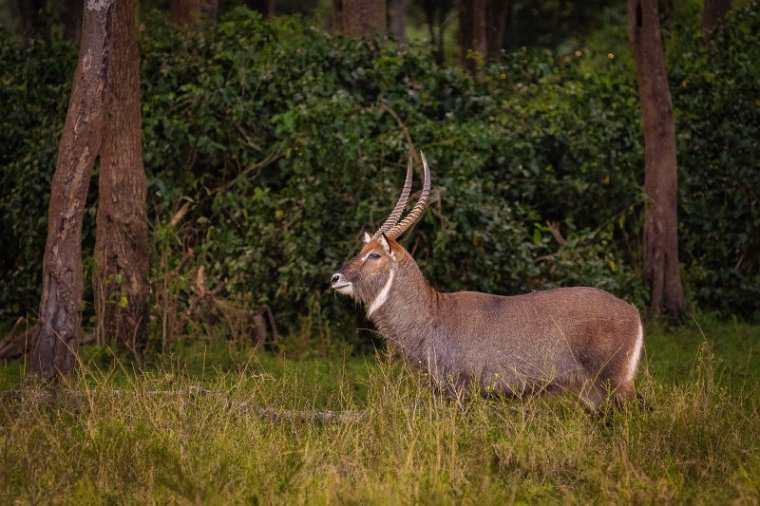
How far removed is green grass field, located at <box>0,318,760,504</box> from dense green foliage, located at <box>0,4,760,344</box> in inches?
124

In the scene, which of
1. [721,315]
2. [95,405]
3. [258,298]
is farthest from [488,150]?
[95,405]

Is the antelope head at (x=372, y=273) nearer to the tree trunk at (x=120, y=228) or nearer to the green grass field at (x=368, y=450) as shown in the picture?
the green grass field at (x=368, y=450)

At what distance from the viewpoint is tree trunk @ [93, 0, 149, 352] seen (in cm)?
876

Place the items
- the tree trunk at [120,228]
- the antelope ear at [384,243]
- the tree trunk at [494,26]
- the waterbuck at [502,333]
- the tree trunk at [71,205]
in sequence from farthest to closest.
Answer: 1. the tree trunk at [494,26]
2. the tree trunk at [120,228]
3. the tree trunk at [71,205]
4. the antelope ear at [384,243]
5. the waterbuck at [502,333]

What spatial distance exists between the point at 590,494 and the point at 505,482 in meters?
0.45

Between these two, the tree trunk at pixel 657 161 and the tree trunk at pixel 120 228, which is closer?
the tree trunk at pixel 120 228

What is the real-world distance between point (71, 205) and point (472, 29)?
32.8 feet

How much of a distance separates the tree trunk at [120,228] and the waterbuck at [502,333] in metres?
2.09

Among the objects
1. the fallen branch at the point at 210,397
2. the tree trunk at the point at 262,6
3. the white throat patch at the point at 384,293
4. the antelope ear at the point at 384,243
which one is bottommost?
the fallen branch at the point at 210,397

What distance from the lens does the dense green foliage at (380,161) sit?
1016cm

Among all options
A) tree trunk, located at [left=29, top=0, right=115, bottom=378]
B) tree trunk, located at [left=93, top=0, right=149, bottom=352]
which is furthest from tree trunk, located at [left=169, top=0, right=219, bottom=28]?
tree trunk, located at [left=29, top=0, right=115, bottom=378]

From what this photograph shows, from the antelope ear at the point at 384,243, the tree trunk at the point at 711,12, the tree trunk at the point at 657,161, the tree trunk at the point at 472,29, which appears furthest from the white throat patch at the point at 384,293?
the tree trunk at the point at 711,12

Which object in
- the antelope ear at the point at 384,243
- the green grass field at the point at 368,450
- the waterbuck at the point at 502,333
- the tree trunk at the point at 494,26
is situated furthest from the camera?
the tree trunk at the point at 494,26

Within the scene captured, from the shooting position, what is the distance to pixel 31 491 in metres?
5.23
